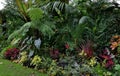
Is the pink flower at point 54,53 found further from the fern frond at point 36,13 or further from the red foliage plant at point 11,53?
the red foliage plant at point 11,53

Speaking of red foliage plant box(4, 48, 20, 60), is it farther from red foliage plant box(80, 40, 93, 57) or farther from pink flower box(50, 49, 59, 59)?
red foliage plant box(80, 40, 93, 57)

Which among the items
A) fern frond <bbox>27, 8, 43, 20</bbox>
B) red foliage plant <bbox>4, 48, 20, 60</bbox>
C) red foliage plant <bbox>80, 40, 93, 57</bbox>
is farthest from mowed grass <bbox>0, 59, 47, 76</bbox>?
fern frond <bbox>27, 8, 43, 20</bbox>

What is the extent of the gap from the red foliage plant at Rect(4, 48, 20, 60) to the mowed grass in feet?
1.79

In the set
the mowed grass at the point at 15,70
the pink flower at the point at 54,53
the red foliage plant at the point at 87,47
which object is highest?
the red foliage plant at the point at 87,47

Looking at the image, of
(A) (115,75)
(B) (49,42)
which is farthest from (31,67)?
(A) (115,75)

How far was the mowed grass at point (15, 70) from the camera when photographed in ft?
21.3

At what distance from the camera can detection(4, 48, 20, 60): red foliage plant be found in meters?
8.09

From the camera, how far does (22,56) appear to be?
757cm

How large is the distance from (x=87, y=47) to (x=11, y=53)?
2.54 meters

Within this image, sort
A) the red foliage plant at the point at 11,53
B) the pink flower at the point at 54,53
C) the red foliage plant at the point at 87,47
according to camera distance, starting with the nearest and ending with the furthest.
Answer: the red foliage plant at the point at 87,47, the pink flower at the point at 54,53, the red foliage plant at the point at 11,53

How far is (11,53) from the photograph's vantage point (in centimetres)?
823

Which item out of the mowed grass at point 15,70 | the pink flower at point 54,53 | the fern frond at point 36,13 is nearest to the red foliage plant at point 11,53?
the mowed grass at point 15,70

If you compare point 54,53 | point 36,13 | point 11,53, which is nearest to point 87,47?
point 54,53

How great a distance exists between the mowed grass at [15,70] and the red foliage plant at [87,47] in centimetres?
121
